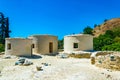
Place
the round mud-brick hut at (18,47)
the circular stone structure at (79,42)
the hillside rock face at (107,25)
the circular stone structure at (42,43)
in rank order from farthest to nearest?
1. the hillside rock face at (107,25)
2. the circular stone structure at (42,43)
3. the circular stone structure at (79,42)
4. the round mud-brick hut at (18,47)

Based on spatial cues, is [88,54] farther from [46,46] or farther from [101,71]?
[101,71]

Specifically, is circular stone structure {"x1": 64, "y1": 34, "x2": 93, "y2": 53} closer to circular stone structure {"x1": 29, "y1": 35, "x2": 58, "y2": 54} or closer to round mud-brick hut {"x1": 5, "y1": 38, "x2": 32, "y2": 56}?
circular stone structure {"x1": 29, "y1": 35, "x2": 58, "y2": 54}

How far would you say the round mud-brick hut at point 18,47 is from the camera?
23.6 meters

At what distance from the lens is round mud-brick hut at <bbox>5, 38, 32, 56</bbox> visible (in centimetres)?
2356

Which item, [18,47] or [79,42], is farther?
[79,42]

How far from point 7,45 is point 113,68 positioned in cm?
1338

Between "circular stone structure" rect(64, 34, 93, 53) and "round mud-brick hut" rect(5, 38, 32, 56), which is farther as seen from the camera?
"circular stone structure" rect(64, 34, 93, 53)

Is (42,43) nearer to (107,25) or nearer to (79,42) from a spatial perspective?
(79,42)

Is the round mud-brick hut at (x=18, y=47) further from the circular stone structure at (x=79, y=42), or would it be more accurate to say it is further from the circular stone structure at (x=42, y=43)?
the circular stone structure at (x=79, y=42)

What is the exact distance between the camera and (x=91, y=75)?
1355 centimetres

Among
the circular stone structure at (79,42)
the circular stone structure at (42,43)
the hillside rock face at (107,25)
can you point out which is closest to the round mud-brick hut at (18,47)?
the circular stone structure at (42,43)

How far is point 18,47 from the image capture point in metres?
23.5

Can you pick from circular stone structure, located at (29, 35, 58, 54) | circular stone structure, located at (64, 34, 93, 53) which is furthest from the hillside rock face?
circular stone structure, located at (29, 35, 58, 54)

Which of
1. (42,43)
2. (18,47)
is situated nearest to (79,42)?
(42,43)
